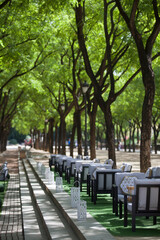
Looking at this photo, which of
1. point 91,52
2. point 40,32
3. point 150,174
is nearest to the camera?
point 150,174

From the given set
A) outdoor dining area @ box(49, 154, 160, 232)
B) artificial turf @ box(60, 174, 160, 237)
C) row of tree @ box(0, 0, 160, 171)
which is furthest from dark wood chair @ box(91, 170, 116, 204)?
row of tree @ box(0, 0, 160, 171)

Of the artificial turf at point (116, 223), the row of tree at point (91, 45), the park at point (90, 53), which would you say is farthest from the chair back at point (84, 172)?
the artificial turf at point (116, 223)

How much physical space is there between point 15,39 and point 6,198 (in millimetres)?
8203

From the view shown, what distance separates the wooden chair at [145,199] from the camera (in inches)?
295

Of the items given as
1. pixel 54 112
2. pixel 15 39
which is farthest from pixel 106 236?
pixel 54 112

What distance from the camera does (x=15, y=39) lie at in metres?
19.2

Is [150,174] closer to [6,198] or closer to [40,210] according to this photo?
[40,210]

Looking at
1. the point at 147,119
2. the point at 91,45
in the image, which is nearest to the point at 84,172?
the point at 147,119

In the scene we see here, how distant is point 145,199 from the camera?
7.58 m

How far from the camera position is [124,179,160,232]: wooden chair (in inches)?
295

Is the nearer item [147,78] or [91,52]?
[147,78]

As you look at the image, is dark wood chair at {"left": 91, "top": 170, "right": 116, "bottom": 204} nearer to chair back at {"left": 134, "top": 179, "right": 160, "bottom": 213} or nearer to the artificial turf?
the artificial turf

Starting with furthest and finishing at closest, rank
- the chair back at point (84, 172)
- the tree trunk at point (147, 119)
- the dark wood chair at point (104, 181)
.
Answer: the chair back at point (84, 172)
the tree trunk at point (147, 119)
the dark wood chair at point (104, 181)

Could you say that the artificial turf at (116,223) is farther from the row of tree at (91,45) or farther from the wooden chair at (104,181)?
the row of tree at (91,45)
